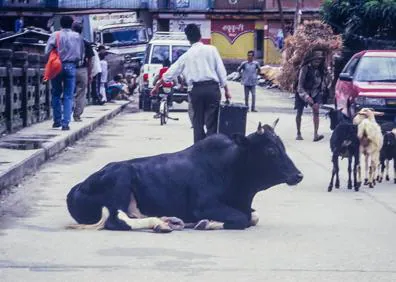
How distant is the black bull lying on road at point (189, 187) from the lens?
1012cm

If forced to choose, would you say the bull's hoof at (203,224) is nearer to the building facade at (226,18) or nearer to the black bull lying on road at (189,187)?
the black bull lying on road at (189,187)

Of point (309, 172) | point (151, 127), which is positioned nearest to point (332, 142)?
point (309, 172)

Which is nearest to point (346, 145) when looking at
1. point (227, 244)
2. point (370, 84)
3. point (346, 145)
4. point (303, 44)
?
point (346, 145)

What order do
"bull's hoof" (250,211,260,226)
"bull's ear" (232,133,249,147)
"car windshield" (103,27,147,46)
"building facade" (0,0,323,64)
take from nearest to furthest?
"bull's ear" (232,133,249,147) → "bull's hoof" (250,211,260,226) → "car windshield" (103,27,147,46) → "building facade" (0,0,323,64)

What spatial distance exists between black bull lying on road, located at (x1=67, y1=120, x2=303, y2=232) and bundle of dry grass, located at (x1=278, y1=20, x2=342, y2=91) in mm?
19690

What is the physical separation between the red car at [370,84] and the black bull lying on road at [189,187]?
1128cm

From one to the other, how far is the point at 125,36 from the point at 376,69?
36388 mm

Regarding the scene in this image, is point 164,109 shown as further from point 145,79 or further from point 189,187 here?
point 189,187

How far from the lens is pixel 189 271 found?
8.31 m

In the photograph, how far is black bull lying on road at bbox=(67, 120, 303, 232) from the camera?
10117 millimetres

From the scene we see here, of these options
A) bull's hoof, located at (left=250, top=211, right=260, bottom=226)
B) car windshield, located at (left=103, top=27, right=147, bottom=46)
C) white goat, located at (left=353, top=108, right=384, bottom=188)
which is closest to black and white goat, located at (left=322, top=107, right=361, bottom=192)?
white goat, located at (left=353, top=108, right=384, bottom=188)

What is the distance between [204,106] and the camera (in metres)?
14.5

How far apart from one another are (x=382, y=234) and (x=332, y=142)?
13.1 ft

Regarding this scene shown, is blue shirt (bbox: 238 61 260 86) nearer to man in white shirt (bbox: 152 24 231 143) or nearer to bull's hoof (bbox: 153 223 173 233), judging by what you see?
man in white shirt (bbox: 152 24 231 143)
